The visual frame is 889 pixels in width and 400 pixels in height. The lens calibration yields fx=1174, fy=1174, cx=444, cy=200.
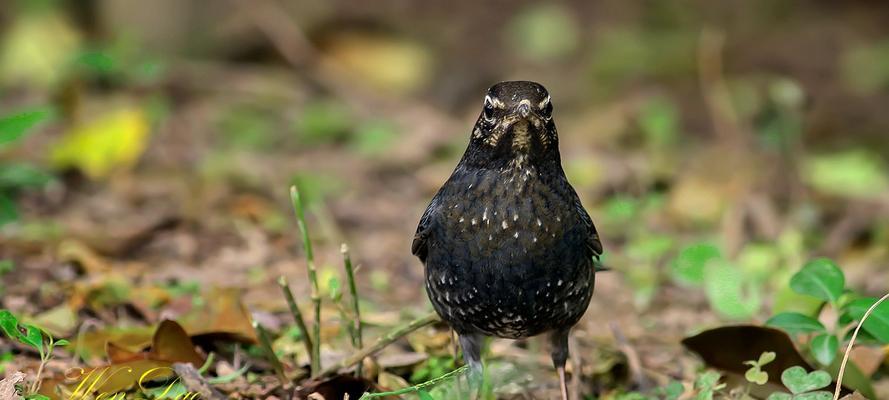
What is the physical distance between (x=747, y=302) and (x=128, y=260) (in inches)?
114

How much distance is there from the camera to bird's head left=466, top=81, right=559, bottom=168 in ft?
12.2

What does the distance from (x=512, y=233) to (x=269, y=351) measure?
0.86m

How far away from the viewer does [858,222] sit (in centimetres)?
702

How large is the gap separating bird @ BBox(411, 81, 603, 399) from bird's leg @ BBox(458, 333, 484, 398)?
0.8 inches

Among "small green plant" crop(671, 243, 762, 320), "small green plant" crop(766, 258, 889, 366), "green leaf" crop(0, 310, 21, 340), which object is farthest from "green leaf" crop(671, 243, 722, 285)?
"green leaf" crop(0, 310, 21, 340)

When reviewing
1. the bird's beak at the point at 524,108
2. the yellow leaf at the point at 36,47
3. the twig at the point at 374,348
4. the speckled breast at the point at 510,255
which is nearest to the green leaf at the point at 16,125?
the twig at the point at 374,348

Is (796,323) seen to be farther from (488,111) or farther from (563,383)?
(488,111)

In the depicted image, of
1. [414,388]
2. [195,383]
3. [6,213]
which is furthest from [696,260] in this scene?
[6,213]

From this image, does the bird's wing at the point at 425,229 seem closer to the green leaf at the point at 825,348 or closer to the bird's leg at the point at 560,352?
the bird's leg at the point at 560,352

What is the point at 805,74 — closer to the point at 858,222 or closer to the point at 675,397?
the point at 858,222

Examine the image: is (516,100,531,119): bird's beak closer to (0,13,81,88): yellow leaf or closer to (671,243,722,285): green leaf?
(671,243,722,285): green leaf

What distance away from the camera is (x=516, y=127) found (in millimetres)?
3750

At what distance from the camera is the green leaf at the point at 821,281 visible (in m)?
3.87

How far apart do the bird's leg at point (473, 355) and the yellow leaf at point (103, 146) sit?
3.60m
